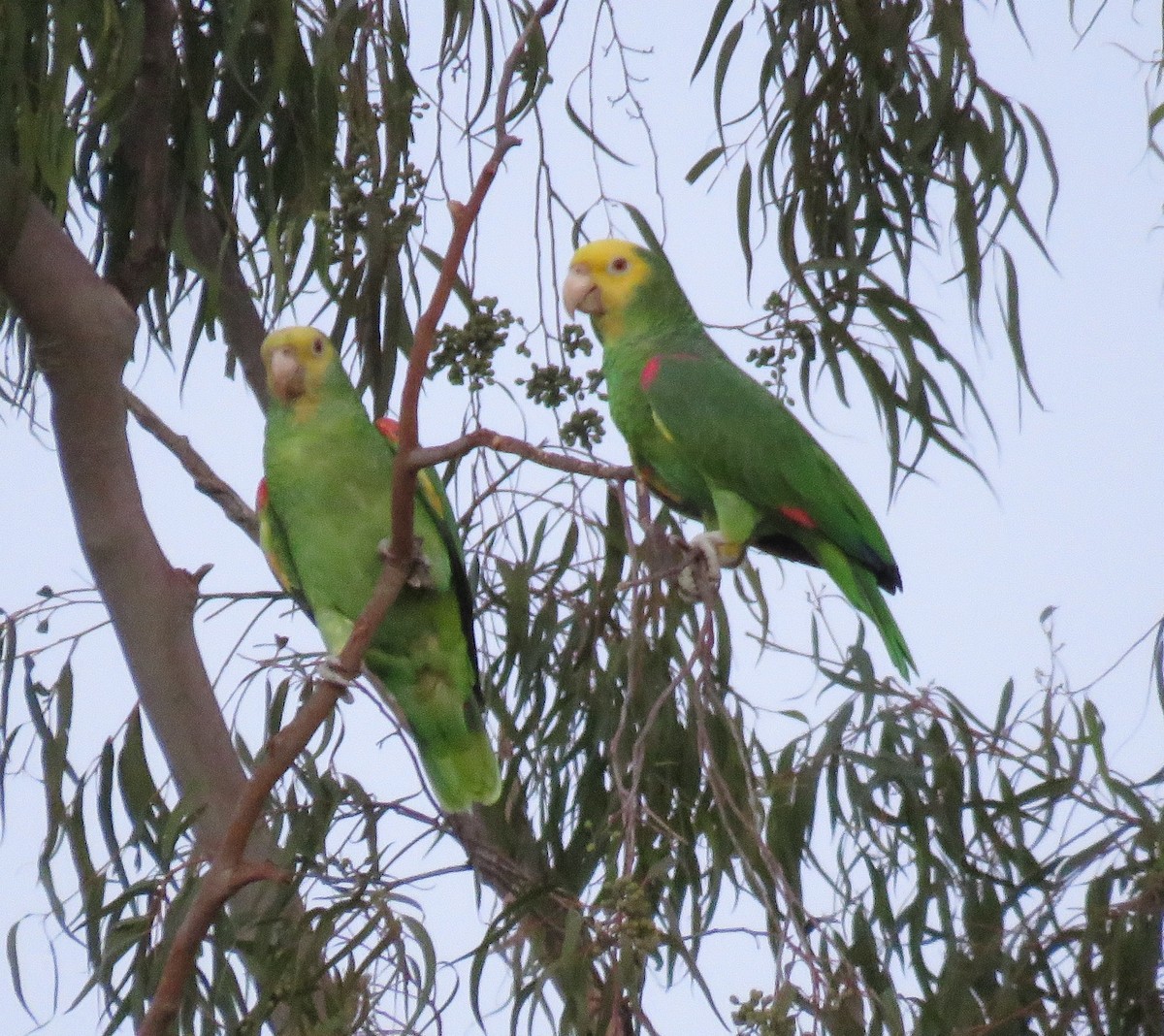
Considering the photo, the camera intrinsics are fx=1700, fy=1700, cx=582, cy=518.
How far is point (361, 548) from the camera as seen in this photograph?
2.28m

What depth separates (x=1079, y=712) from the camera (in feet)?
7.38

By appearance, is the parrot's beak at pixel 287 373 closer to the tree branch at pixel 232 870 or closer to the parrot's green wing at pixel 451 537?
the parrot's green wing at pixel 451 537

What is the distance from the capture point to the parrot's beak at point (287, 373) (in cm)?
229

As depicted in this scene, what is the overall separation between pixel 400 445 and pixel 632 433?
940mm

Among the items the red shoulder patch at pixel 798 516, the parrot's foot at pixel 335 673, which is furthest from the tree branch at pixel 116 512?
the red shoulder patch at pixel 798 516

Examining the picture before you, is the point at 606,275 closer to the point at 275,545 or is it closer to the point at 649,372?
the point at 649,372

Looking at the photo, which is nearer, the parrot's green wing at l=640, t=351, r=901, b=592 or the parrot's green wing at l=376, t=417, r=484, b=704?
the parrot's green wing at l=376, t=417, r=484, b=704

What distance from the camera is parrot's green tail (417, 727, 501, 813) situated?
2398 mm

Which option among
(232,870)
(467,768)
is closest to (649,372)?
(467,768)

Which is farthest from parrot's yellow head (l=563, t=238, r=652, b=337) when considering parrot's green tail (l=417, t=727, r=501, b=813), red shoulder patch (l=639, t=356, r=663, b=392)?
parrot's green tail (l=417, t=727, r=501, b=813)

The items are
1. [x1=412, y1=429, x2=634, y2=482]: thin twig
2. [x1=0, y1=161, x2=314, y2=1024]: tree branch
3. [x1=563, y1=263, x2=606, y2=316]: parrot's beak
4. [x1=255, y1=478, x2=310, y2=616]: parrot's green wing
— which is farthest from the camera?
[x1=563, y1=263, x2=606, y2=316]: parrot's beak

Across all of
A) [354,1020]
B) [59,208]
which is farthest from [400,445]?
[354,1020]

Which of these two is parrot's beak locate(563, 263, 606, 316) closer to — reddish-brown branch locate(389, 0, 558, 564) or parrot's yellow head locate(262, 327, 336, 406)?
parrot's yellow head locate(262, 327, 336, 406)

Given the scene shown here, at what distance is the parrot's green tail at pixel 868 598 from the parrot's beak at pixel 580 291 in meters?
0.52
